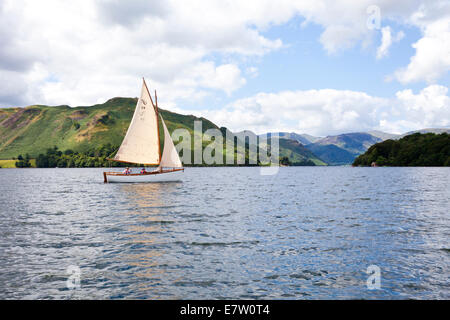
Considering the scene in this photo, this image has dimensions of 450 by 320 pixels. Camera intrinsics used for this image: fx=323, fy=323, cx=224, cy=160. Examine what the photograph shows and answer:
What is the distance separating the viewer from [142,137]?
3135 inches

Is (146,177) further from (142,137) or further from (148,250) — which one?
(148,250)

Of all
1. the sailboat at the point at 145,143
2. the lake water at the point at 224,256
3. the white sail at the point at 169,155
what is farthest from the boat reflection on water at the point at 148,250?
the sailboat at the point at 145,143

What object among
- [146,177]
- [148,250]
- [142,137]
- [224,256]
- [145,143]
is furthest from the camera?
[146,177]

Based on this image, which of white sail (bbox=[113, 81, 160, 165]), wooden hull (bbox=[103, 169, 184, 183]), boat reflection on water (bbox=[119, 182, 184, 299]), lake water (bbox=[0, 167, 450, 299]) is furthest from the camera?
wooden hull (bbox=[103, 169, 184, 183])

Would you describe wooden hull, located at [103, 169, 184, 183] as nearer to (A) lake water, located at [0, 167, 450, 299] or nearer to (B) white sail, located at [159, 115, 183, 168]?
(B) white sail, located at [159, 115, 183, 168]

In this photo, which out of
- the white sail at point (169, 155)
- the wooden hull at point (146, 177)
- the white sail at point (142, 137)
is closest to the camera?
the white sail at point (142, 137)

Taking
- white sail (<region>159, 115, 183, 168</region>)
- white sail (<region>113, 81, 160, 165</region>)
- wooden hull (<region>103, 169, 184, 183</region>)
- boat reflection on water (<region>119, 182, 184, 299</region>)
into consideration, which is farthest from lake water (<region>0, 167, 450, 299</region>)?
wooden hull (<region>103, 169, 184, 183</region>)

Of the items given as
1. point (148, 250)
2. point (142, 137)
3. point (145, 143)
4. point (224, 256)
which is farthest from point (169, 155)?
point (224, 256)

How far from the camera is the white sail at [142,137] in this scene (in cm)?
7850

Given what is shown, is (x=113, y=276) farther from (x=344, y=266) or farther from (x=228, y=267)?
(x=344, y=266)

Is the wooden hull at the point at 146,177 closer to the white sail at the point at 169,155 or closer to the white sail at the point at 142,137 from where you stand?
the white sail at the point at 169,155

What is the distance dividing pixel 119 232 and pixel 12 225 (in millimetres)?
11457

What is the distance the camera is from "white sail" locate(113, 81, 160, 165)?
78.5 metres
